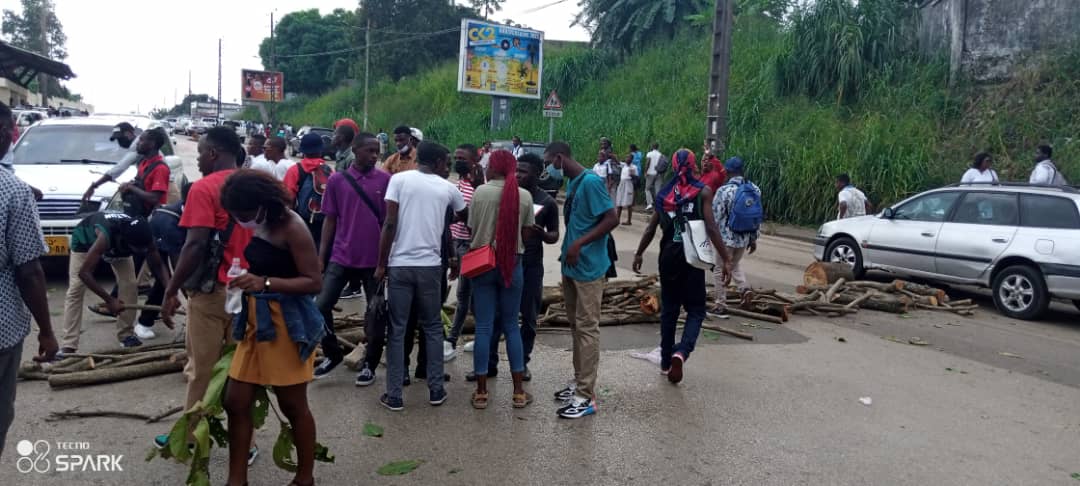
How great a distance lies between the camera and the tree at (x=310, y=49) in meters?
73.3

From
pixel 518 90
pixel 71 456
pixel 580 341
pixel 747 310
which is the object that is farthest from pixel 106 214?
pixel 518 90

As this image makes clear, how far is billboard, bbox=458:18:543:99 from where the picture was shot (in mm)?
32250

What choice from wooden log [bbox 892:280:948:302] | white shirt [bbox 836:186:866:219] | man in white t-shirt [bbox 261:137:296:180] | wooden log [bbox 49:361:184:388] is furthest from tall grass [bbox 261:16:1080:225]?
wooden log [bbox 49:361:184:388]

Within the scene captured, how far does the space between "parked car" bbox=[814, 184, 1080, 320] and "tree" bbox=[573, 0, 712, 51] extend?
2652cm

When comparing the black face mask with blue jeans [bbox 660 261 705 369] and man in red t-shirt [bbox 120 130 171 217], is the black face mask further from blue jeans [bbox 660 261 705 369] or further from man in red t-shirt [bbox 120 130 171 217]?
man in red t-shirt [bbox 120 130 171 217]

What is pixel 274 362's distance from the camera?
3.79 meters

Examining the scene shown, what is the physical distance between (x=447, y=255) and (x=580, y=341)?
3.81ft

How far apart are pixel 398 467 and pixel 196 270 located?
1490mm

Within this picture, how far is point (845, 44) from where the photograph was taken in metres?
22.0

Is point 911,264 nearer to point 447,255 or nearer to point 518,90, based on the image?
point 447,255

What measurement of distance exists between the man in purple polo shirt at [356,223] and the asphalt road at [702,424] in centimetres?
72

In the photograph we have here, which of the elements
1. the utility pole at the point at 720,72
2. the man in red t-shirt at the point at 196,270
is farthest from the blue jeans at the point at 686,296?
the utility pole at the point at 720,72

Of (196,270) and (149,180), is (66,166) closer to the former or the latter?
(149,180)

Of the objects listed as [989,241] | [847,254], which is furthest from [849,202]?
[989,241]
